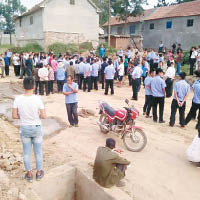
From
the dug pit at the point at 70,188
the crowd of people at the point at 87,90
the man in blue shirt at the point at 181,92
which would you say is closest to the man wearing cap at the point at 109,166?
the crowd of people at the point at 87,90

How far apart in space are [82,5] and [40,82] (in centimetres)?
1731

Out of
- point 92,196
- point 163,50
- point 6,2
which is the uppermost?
point 6,2

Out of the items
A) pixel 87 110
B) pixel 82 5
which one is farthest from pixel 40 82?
pixel 82 5

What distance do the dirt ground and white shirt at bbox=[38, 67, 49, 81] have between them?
9.64 ft

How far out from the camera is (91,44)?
26.4 m

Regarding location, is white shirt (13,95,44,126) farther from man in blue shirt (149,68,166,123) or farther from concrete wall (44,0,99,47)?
concrete wall (44,0,99,47)

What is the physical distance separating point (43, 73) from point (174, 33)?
21.7m

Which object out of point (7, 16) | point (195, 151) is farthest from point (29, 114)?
point (7, 16)

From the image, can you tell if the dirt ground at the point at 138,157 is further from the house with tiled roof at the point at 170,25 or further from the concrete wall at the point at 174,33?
the house with tiled roof at the point at 170,25

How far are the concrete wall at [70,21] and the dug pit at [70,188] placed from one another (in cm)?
2174

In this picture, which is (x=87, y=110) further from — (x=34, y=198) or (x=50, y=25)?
(x=50, y=25)

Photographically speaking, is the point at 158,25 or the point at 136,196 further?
the point at 158,25

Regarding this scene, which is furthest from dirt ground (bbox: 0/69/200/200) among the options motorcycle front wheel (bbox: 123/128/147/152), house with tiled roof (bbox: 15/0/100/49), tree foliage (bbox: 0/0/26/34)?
tree foliage (bbox: 0/0/26/34)

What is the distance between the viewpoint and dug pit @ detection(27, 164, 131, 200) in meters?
4.03
